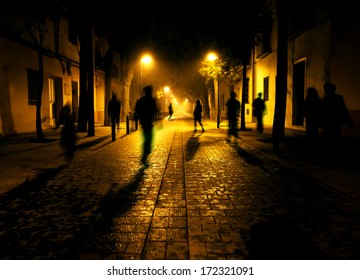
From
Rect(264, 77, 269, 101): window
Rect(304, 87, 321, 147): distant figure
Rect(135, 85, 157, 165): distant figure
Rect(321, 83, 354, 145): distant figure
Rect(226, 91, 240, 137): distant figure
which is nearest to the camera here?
Rect(321, 83, 354, 145): distant figure

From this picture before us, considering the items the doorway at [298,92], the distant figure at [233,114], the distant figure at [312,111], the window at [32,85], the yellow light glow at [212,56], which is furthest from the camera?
the yellow light glow at [212,56]

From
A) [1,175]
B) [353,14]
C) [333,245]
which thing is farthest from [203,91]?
[333,245]

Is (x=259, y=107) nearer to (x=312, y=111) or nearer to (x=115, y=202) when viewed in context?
(x=312, y=111)

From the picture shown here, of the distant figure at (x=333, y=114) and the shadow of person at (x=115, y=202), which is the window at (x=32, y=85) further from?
the distant figure at (x=333, y=114)

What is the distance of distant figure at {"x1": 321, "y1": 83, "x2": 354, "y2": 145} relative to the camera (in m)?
8.95

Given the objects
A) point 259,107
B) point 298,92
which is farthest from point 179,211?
point 298,92

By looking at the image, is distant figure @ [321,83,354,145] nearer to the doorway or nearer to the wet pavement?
the wet pavement

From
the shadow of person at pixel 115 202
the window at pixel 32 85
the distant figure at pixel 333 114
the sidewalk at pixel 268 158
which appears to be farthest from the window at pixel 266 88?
the shadow of person at pixel 115 202

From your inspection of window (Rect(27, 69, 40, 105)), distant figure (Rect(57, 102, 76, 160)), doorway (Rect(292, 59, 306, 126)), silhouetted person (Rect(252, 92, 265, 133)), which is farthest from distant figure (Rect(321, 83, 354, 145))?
window (Rect(27, 69, 40, 105))

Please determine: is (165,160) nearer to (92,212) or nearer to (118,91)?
(92,212)

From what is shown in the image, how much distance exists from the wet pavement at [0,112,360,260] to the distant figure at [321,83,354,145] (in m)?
1.21

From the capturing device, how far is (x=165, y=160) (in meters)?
9.11

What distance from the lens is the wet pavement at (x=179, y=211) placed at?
11.0ft

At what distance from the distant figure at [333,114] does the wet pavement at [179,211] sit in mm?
1213
